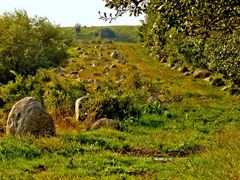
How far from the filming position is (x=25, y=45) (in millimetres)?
44844

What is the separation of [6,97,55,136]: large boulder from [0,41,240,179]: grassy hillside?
0.88 m

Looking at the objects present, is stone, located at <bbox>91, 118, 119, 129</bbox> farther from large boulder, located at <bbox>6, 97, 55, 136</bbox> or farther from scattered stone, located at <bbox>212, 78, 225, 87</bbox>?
scattered stone, located at <bbox>212, 78, 225, 87</bbox>

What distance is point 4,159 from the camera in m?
16.1

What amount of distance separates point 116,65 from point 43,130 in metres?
42.9

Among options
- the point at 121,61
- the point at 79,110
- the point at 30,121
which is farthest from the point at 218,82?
A: the point at 121,61

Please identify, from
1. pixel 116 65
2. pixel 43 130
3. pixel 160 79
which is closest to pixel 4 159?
pixel 43 130

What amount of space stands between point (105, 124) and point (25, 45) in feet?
75.1

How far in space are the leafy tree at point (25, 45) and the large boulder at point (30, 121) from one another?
21.7 metres

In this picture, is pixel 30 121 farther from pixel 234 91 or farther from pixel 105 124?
pixel 234 91

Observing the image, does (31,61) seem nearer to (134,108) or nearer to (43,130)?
(134,108)

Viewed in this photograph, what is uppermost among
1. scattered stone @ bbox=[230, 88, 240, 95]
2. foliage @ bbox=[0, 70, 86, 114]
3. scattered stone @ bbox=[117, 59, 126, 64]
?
foliage @ bbox=[0, 70, 86, 114]

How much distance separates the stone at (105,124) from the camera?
2444 centimetres

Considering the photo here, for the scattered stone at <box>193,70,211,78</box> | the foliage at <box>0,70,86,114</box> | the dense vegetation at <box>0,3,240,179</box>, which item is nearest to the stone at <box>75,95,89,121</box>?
the dense vegetation at <box>0,3,240,179</box>

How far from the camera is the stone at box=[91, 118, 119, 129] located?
24438 mm
